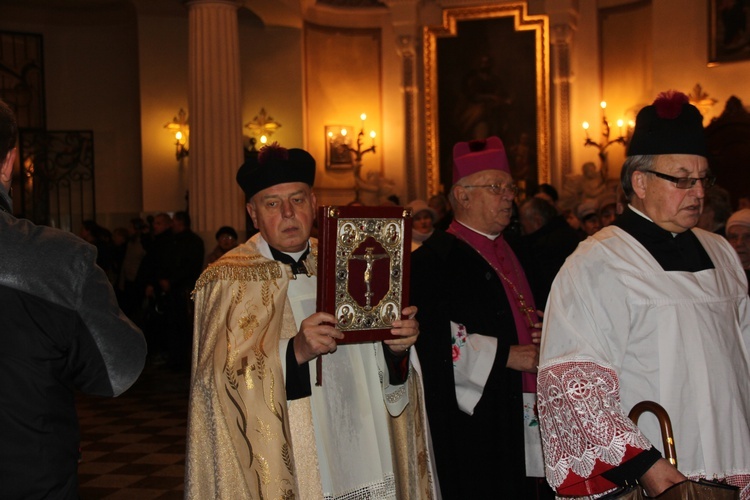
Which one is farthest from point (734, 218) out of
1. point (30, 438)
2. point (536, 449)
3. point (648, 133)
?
point (30, 438)

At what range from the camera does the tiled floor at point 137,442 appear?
644 cm

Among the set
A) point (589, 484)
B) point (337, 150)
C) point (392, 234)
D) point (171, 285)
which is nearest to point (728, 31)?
point (337, 150)

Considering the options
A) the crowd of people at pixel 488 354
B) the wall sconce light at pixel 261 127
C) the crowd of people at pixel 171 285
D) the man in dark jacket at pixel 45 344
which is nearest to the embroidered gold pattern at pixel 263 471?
the crowd of people at pixel 488 354

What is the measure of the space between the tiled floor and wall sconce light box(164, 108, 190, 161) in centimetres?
548

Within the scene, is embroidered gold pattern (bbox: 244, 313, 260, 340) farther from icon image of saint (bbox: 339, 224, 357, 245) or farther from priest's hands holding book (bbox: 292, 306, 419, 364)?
icon image of saint (bbox: 339, 224, 357, 245)

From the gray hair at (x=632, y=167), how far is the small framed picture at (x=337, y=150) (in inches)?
560

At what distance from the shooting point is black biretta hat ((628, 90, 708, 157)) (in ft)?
9.37

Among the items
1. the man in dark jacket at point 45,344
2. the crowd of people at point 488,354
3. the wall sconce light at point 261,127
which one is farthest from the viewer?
the wall sconce light at point 261,127

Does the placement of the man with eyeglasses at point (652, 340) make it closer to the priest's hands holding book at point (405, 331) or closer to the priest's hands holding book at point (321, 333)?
the priest's hands holding book at point (405, 331)

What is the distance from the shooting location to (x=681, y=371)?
270cm

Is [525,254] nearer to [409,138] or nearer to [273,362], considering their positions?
[273,362]

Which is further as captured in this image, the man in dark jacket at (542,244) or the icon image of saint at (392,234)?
the man in dark jacket at (542,244)

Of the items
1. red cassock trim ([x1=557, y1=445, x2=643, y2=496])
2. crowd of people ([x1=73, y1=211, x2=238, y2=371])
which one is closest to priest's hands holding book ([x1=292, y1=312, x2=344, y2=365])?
red cassock trim ([x1=557, y1=445, x2=643, y2=496])

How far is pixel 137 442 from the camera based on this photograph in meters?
7.83
